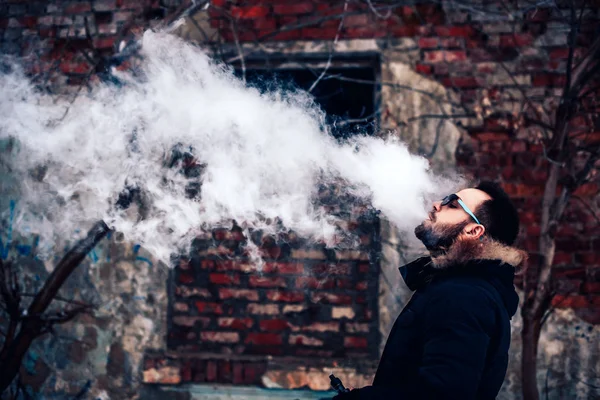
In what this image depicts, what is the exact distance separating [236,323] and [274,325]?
262 mm

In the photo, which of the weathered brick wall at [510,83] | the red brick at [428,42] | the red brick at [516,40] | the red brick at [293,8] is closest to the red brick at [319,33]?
the weathered brick wall at [510,83]

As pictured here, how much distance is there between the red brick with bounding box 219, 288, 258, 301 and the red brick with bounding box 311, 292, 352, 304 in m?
0.40

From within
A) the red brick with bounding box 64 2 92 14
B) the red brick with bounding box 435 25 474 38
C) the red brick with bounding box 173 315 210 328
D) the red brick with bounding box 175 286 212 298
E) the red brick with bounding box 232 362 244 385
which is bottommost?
the red brick with bounding box 232 362 244 385

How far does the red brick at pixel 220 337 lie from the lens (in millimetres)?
3475

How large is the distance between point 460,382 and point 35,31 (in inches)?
142

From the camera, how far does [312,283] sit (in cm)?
345

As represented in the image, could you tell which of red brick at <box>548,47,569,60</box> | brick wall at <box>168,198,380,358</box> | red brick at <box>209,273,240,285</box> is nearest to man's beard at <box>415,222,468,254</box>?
brick wall at <box>168,198,380,358</box>

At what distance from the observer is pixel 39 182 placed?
3.59 m

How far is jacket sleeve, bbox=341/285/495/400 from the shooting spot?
4.96 ft

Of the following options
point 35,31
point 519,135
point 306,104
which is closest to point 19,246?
point 35,31

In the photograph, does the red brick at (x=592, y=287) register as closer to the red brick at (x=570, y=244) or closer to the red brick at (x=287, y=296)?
the red brick at (x=570, y=244)

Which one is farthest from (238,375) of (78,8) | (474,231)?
(78,8)

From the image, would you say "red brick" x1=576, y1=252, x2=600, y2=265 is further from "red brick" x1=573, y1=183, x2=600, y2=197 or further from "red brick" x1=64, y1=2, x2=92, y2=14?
"red brick" x1=64, y1=2, x2=92, y2=14

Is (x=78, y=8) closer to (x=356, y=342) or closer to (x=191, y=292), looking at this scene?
(x=191, y=292)
